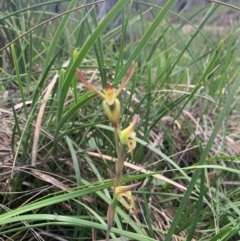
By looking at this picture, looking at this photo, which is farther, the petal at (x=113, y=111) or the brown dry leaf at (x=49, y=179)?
the brown dry leaf at (x=49, y=179)

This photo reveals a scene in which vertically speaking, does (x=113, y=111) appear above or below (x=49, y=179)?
above

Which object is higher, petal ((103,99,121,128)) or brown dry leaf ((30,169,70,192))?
petal ((103,99,121,128))

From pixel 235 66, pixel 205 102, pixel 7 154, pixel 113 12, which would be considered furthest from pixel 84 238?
pixel 235 66

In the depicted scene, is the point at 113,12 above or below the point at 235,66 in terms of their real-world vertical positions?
above

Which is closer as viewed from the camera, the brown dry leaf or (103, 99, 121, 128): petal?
(103, 99, 121, 128): petal

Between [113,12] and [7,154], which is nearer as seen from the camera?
[113,12]

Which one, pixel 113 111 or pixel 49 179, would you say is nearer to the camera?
pixel 113 111

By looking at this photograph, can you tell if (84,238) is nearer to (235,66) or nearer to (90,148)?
(90,148)

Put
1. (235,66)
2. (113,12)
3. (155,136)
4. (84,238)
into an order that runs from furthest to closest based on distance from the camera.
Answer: (235,66), (155,136), (84,238), (113,12)

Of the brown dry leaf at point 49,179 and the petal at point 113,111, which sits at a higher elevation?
the petal at point 113,111

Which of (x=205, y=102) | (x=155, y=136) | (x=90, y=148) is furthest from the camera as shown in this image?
(x=205, y=102)
